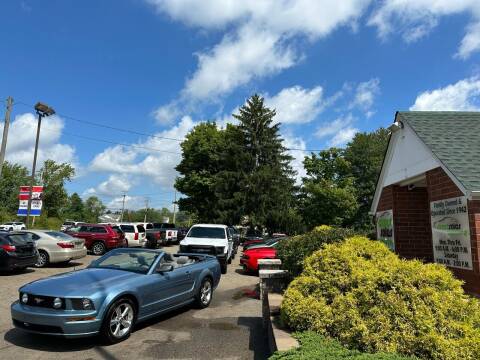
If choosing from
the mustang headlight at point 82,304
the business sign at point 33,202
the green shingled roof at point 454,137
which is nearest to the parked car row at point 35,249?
the mustang headlight at point 82,304

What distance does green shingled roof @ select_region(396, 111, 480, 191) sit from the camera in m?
6.66

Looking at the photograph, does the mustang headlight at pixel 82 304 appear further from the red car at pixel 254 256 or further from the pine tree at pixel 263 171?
the pine tree at pixel 263 171

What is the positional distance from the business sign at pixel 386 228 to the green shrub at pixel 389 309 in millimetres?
4502

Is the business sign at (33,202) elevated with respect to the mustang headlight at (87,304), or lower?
elevated

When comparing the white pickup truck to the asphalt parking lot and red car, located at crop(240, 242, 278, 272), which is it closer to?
red car, located at crop(240, 242, 278, 272)

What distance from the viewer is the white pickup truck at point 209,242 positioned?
15641mm

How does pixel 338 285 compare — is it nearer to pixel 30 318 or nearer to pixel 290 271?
pixel 290 271

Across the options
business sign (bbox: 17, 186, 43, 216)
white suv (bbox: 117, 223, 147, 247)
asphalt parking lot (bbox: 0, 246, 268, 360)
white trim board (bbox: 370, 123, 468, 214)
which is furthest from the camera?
white suv (bbox: 117, 223, 147, 247)

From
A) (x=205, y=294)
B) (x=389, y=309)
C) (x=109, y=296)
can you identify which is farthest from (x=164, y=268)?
(x=389, y=309)

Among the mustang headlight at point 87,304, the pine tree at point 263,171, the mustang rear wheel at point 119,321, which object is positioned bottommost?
the mustang rear wheel at point 119,321

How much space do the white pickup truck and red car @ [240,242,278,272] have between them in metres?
0.80

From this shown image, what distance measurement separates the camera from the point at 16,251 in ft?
43.4

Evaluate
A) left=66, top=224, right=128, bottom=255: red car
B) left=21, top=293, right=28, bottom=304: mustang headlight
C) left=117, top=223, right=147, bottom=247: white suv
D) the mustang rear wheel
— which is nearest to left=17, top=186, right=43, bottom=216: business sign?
left=66, top=224, right=128, bottom=255: red car

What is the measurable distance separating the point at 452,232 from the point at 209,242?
34.3 feet
